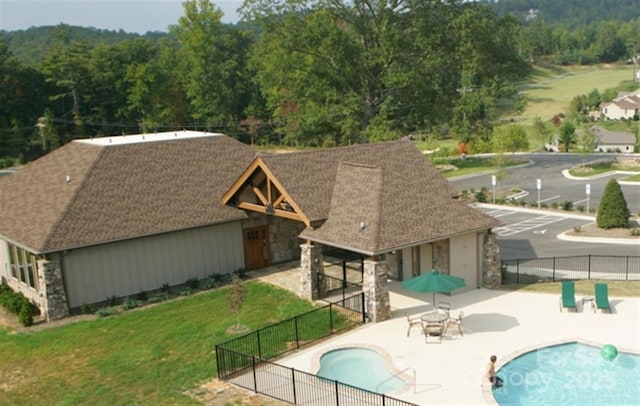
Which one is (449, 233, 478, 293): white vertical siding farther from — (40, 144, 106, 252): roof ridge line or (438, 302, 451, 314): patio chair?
(40, 144, 106, 252): roof ridge line

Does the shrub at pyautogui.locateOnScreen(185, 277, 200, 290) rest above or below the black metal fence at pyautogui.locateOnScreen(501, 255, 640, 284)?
above

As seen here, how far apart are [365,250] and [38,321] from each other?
505 inches

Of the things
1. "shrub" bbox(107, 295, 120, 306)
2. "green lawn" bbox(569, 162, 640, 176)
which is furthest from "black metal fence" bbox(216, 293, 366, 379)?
"green lawn" bbox(569, 162, 640, 176)

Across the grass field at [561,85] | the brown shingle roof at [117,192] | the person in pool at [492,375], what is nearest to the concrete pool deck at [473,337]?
the person in pool at [492,375]

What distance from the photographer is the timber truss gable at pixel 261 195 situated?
86.1ft

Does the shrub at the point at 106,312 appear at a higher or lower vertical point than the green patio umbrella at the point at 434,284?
lower

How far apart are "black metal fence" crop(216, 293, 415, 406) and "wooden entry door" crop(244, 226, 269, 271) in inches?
273

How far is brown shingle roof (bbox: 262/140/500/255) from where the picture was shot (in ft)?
77.2

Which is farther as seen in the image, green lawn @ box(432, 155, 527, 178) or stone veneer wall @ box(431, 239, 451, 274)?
green lawn @ box(432, 155, 527, 178)

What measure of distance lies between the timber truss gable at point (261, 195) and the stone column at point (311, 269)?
1.05 metres

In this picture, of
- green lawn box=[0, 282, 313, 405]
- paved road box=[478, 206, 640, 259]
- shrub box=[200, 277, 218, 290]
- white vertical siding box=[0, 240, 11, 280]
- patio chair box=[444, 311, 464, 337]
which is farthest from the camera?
paved road box=[478, 206, 640, 259]

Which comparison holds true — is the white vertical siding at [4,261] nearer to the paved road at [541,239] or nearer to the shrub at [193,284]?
the shrub at [193,284]

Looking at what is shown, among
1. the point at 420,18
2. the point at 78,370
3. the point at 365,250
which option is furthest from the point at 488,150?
the point at 78,370

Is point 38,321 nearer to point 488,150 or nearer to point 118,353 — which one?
point 118,353
